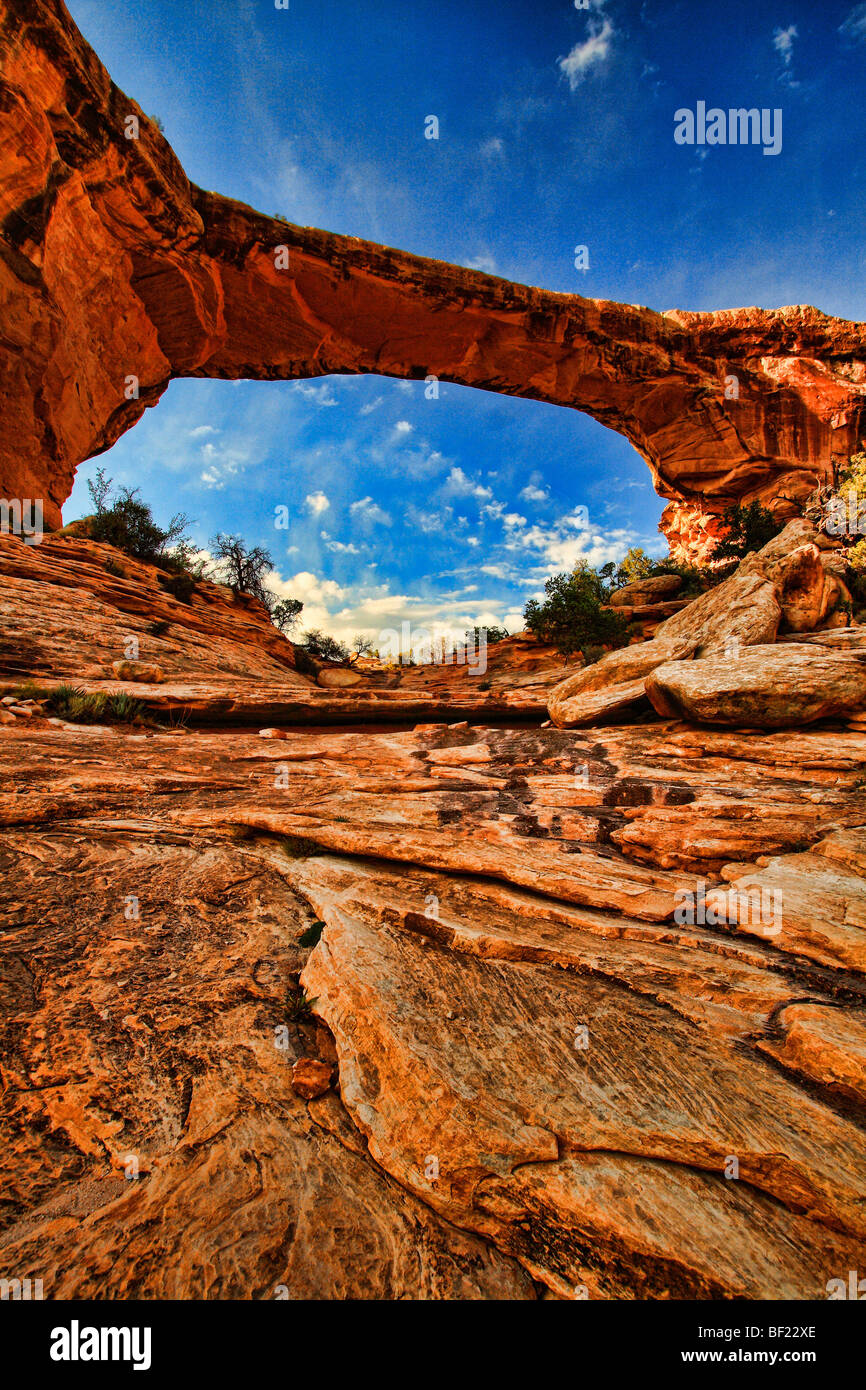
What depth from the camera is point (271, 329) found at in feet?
79.6

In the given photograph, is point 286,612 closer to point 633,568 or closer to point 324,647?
point 324,647

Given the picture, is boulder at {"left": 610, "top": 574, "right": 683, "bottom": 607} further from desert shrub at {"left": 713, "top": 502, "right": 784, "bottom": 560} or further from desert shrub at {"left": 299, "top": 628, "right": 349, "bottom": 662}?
desert shrub at {"left": 299, "top": 628, "right": 349, "bottom": 662}

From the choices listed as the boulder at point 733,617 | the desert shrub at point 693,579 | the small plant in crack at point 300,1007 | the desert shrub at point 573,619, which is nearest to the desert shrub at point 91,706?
the small plant in crack at point 300,1007

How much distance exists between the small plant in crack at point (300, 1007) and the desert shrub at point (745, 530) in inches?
1210

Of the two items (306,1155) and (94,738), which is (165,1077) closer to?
(306,1155)

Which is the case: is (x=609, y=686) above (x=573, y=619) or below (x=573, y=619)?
below

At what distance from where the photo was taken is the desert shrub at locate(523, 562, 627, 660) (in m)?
24.5

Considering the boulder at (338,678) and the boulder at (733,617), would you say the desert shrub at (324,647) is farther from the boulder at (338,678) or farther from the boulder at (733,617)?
the boulder at (733,617)

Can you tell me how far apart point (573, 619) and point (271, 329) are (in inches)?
844

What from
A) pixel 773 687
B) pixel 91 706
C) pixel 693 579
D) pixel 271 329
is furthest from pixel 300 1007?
pixel 693 579

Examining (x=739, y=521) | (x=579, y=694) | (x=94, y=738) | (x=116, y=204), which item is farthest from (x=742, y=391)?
(x=94, y=738)

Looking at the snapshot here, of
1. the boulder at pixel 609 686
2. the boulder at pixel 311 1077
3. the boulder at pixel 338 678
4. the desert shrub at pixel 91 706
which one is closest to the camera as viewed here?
the boulder at pixel 311 1077

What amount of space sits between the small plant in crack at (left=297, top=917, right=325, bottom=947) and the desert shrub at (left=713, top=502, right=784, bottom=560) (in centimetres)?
3017

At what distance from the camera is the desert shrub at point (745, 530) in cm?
2661
